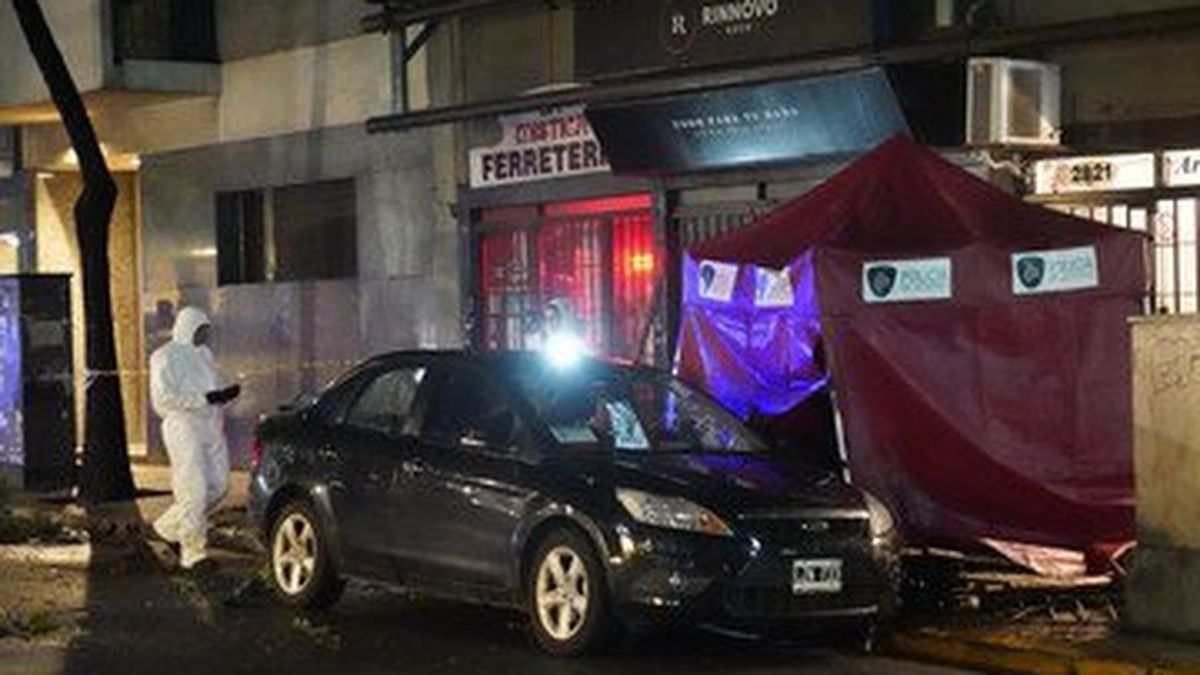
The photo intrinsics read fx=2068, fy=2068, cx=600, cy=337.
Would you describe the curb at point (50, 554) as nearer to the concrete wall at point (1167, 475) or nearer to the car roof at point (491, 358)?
the car roof at point (491, 358)

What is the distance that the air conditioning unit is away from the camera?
14328 millimetres

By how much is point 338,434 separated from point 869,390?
3.13 metres

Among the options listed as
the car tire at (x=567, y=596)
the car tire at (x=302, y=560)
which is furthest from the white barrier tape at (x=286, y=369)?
the car tire at (x=567, y=596)

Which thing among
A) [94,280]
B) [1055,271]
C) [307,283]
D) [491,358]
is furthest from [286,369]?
[1055,271]

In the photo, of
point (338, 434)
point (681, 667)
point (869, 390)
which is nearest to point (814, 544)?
point (681, 667)

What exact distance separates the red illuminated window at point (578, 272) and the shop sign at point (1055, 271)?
237 inches

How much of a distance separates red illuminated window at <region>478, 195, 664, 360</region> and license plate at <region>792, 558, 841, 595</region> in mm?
7329

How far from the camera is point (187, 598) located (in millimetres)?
13070

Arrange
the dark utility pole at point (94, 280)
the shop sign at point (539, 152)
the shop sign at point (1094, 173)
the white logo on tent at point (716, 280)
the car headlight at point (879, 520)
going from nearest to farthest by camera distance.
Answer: the car headlight at point (879, 520) → the white logo on tent at point (716, 280) → the shop sign at point (1094, 173) → the shop sign at point (539, 152) → the dark utility pole at point (94, 280)

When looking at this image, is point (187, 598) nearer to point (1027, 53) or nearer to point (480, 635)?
point (480, 635)

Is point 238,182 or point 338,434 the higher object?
point 238,182

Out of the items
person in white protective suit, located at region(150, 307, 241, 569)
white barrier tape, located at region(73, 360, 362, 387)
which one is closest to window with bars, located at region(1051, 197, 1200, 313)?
person in white protective suit, located at region(150, 307, 241, 569)

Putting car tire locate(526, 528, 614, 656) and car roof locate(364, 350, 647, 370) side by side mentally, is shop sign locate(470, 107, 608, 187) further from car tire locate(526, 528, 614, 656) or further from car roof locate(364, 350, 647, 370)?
car tire locate(526, 528, 614, 656)

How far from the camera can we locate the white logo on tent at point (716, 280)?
12.8 m
